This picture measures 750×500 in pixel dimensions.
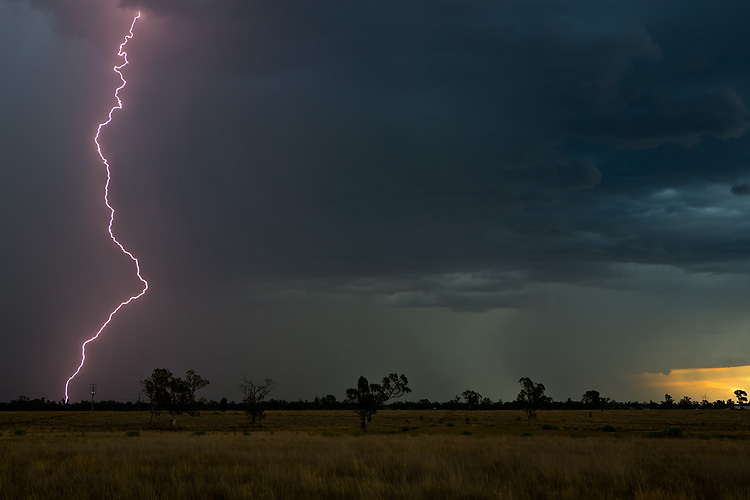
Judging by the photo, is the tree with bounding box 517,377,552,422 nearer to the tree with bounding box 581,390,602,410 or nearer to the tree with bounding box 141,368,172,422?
the tree with bounding box 141,368,172,422

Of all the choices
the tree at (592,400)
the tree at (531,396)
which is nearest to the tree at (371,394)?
the tree at (531,396)

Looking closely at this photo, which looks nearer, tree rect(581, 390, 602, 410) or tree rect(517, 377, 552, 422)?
tree rect(517, 377, 552, 422)

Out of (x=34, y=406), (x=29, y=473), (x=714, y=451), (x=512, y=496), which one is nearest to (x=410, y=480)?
(x=512, y=496)

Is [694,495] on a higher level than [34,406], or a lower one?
higher

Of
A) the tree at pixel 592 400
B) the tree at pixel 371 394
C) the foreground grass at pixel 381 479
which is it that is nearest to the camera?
the foreground grass at pixel 381 479

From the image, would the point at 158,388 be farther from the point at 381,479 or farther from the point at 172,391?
the point at 381,479

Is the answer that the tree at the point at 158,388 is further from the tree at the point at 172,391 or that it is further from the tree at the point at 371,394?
the tree at the point at 371,394

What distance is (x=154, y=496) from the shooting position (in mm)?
11273

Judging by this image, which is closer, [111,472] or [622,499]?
[622,499]

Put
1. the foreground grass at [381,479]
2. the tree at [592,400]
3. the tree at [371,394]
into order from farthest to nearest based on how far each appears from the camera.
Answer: the tree at [592,400]
the tree at [371,394]
the foreground grass at [381,479]

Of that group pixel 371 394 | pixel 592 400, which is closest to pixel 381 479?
pixel 371 394

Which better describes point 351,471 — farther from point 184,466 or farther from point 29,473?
point 29,473

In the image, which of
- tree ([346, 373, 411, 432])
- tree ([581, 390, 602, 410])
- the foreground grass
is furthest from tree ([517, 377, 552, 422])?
tree ([581, 390, 602, 410])

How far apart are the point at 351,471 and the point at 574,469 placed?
20.1ft
